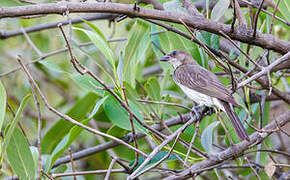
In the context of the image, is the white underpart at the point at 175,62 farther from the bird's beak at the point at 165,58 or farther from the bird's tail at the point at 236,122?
the bird's tail at the point at 236,122

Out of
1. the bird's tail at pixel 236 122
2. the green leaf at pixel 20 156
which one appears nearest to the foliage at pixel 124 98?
the green leaf at pixel 20 156

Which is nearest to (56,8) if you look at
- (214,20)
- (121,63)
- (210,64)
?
(121,63)

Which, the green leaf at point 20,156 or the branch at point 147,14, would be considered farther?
the green leaf at point 20,156

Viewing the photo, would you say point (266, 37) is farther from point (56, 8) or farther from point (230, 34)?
point (56, 8)

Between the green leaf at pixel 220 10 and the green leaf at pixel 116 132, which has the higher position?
the green leaf at pixel 220 10

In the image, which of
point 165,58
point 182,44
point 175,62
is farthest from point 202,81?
point 182,44

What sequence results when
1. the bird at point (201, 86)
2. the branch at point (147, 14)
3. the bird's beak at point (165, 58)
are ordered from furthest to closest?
the bird's beak at point (165, 58) < the bird at point (201, 86) < the branch at point (147, 14)

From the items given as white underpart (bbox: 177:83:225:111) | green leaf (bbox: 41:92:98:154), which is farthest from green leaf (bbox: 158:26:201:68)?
green leaf (bbox: 41:92:98:154)

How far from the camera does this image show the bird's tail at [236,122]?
10.9ft

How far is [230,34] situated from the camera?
3.21m

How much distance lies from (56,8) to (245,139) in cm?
165

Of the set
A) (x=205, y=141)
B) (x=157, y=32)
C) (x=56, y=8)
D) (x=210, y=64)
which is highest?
(x=56, y=8)

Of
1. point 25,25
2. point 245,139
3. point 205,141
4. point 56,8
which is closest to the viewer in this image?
point 56,8

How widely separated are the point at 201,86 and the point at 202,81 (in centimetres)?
6
